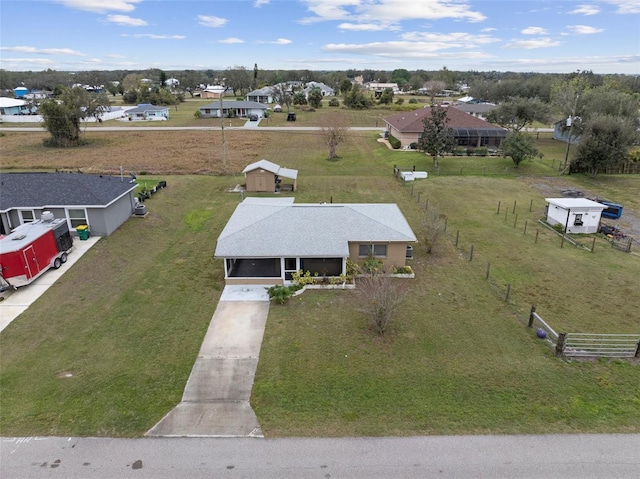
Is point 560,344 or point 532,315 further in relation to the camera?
point 532,315

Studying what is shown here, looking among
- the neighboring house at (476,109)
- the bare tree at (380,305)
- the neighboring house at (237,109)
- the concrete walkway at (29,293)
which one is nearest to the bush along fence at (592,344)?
the bare tree at (380,305)

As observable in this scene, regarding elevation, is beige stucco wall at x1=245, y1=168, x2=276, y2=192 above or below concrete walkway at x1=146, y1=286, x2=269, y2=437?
above

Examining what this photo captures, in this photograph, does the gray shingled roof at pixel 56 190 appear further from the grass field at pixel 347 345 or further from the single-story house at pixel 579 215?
the single-story house at pixel 579 215

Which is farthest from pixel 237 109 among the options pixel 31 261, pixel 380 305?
pixel 380 305

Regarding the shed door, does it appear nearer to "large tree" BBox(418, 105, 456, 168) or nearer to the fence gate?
the fence gate

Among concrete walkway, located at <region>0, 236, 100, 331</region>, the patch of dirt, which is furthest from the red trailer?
the patch of dirt

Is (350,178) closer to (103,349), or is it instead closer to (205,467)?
(103,349)

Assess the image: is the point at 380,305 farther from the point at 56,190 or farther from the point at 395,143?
the point at 395,143
